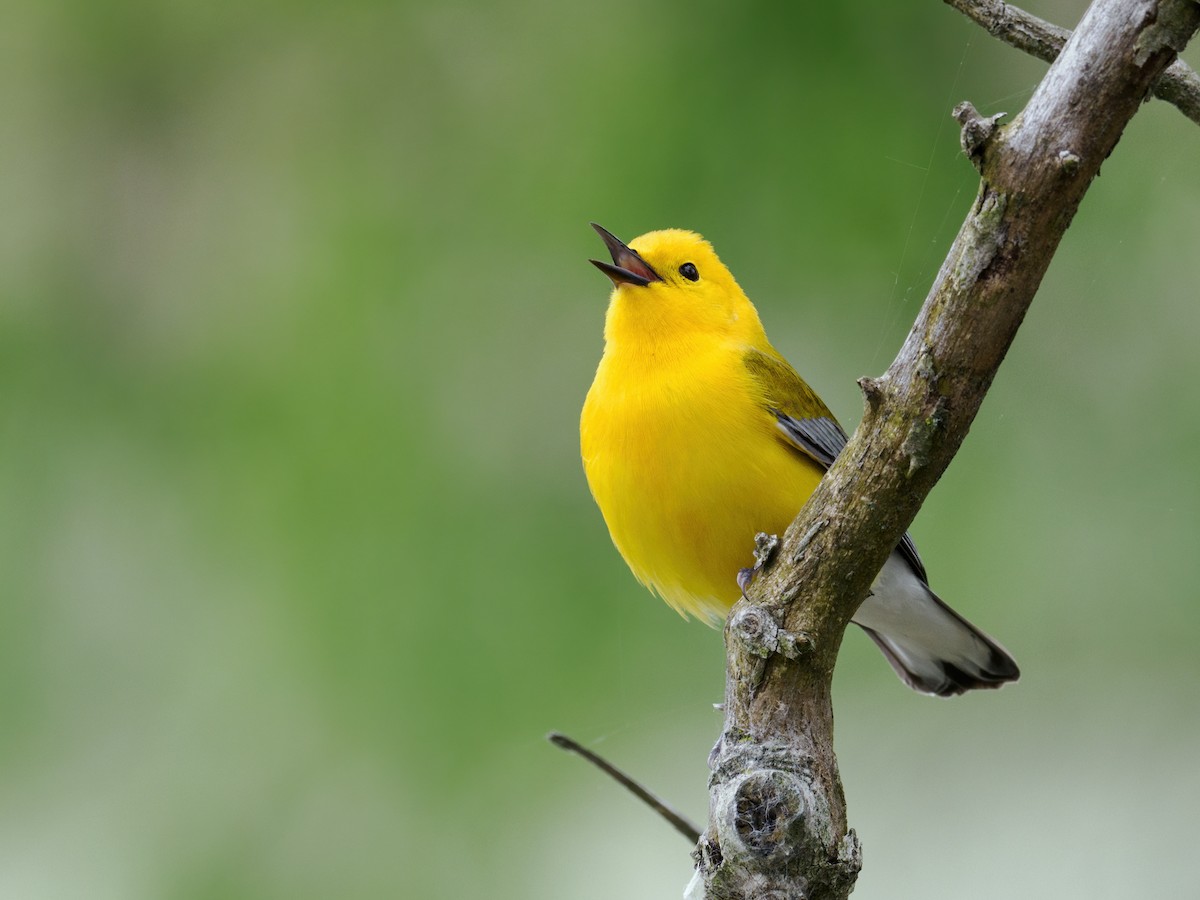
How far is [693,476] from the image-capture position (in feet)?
11.5

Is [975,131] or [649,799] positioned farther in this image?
[649,799]

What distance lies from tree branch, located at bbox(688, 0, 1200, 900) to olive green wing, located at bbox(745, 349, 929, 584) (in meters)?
1.16

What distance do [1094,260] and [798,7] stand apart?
130 centimetres

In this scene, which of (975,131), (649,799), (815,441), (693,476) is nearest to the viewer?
(975,131)

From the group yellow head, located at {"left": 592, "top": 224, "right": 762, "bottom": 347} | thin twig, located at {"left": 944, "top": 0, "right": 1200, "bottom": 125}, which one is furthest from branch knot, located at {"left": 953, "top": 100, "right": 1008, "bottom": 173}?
yellow head, located at {"left": 592, "top": 224, "right": 762, "bottom": 347}

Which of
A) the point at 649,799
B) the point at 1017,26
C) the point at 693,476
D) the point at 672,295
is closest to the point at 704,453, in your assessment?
the point at 693,476

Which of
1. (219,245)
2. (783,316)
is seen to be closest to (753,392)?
(783,316)

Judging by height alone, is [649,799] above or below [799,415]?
below

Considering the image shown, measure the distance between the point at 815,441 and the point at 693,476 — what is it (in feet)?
1.39

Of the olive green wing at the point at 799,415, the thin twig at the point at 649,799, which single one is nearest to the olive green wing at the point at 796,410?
the olive green wing at the point at 799,415

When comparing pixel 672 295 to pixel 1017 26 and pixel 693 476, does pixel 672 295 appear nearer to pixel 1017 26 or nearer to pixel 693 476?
pixel 693 476

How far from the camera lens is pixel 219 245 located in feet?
15.4

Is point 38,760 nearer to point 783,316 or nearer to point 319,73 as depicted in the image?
point 319,73

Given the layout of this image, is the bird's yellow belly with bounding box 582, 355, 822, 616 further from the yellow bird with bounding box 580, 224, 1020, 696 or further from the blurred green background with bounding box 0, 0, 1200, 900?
the blurred green background with bounding box 0, 0, 1200, 900
